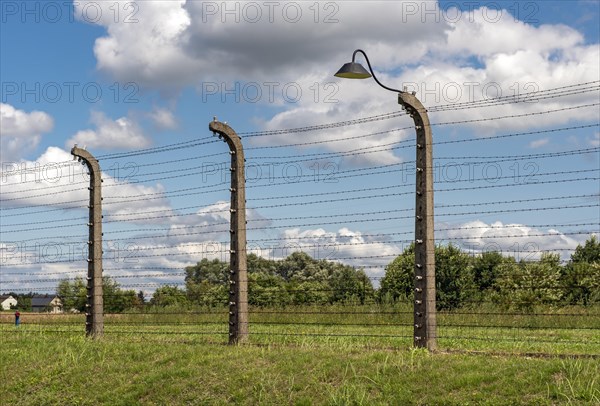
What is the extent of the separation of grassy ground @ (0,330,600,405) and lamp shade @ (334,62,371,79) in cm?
465

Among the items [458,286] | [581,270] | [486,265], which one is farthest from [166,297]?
[486,265]

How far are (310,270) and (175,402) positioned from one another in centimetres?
9434

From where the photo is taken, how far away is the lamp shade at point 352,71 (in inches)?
539

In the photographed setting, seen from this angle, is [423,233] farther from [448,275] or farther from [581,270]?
[581,270]

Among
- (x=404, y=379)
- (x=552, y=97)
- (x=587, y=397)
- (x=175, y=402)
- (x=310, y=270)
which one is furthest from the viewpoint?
(x=310, y=270)

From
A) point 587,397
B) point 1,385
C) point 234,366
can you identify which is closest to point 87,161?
point 1,385

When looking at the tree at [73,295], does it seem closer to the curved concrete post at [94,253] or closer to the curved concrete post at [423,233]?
the curved concrete post at [94,253]

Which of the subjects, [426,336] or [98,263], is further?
[98,263]

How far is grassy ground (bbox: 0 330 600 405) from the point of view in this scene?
987 cm

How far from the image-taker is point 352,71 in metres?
13.7

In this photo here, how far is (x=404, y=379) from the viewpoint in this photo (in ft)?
34.6

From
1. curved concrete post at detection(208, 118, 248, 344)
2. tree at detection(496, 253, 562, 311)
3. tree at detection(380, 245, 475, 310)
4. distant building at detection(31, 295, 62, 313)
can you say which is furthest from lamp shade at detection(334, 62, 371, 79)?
tree at detection(380, 245, 475, 310)

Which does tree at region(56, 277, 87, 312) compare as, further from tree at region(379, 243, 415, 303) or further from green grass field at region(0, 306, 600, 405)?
tree at region(379, 243, 415, 303)

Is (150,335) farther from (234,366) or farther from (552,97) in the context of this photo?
(552,97)
